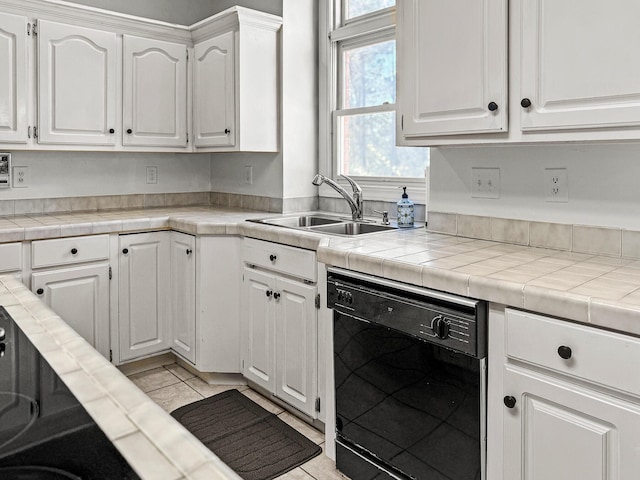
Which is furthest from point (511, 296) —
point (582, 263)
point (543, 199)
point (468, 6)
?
point (468, 6)

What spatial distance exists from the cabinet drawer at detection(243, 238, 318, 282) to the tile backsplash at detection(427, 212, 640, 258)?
609 mm

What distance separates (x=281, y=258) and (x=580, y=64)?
4.80 feet

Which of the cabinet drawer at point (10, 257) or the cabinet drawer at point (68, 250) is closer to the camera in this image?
the cabinet drawer at point (10, 257)

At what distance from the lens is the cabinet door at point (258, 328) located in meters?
2.65

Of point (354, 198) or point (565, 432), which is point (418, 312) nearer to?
point (565, 432)

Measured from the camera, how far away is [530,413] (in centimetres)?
149

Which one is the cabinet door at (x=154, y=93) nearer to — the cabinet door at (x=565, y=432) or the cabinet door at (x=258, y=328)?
the cabinet door at (x=258, y=328)

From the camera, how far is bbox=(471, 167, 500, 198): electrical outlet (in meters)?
2.24

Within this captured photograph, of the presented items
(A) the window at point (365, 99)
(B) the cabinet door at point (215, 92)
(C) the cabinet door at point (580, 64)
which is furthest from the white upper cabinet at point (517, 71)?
(B) the cabinet door at point (215, 92)

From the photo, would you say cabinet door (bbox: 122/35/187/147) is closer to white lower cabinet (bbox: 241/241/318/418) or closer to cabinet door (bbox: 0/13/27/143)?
cabinet door (bbox: 0/13/27/143)

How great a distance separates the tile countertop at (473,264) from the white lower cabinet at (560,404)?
0.20 feet

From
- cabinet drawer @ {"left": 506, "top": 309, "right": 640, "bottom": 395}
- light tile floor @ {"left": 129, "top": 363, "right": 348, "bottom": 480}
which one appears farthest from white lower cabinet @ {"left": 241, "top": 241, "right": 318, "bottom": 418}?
cabinet drawer @ {"left": 506, "top": 309, "right": 640, "bottom": 395}

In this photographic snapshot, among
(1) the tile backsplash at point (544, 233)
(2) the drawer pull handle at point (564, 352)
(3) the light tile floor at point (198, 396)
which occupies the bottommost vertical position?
(3) the light tile floor at point (198, 396)

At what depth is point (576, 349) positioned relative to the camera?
1.37 m
